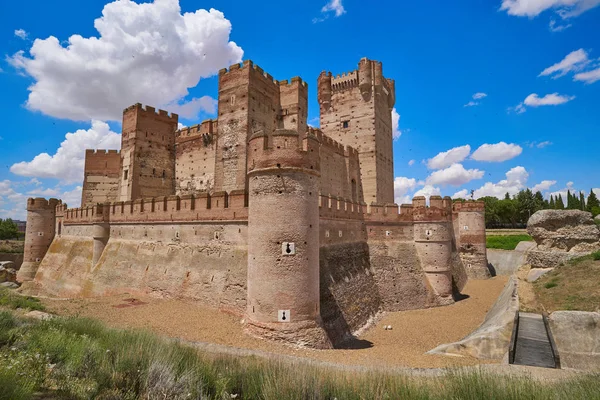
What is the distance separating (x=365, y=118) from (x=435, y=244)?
14.5m

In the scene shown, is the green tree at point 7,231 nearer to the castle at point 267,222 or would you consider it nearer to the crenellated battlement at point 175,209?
the castle at point 267,222

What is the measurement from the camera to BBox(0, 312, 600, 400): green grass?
4.59 m

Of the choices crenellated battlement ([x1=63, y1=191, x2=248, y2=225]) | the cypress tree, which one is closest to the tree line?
the cypress tree

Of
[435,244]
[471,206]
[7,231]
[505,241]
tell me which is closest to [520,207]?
[505,241]

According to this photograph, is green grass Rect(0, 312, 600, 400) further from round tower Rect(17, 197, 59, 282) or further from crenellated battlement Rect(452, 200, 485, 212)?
round tower Rect(17, 197, 59, 282)

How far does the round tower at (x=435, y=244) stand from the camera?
19.5 meters

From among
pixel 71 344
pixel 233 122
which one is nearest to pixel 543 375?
pixel 71 344

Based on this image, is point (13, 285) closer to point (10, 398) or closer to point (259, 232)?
point (259, 232)

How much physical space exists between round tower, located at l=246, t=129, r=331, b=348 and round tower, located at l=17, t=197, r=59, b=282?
1032 inches

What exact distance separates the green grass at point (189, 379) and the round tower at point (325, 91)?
28847 millimetres

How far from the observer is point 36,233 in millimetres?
27594

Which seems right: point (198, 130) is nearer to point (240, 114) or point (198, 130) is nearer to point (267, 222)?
point (240, 114)

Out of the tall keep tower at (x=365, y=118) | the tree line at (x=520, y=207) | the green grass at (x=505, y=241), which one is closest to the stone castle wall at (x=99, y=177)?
the tall keep tower at (x=365, y=118)

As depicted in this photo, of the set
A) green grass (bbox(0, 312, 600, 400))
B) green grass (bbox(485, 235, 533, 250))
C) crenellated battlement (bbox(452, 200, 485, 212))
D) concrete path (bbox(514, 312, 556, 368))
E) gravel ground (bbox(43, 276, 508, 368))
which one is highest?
crenellated battlement (bbox(452, 200, 485, 212))
